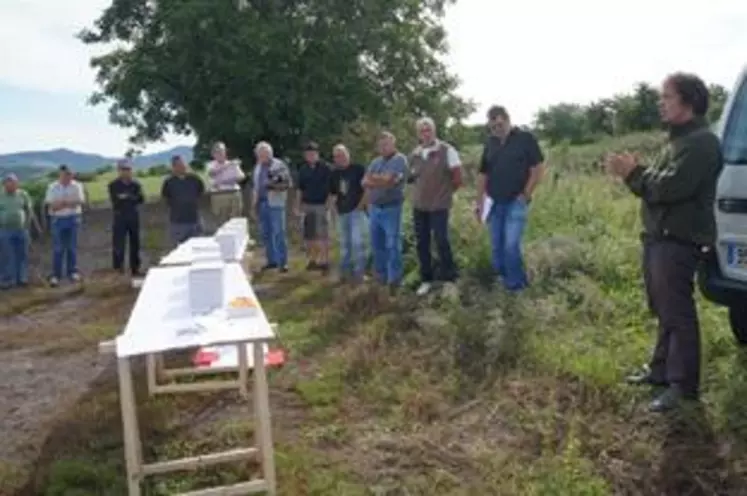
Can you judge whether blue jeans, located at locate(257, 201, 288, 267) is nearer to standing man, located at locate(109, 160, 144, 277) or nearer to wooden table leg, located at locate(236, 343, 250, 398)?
standing man, located at locate(109, 160, 144, 277)

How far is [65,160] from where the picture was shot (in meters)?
21.8

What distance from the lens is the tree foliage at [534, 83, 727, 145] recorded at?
142ft

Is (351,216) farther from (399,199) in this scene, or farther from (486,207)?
(486,207)

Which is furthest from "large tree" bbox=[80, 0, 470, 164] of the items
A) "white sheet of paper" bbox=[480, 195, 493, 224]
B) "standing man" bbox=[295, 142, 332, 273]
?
"white sheet of paper" bbox=[480, 195, 493, 224]

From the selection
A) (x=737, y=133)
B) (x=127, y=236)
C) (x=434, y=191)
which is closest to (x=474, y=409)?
(x=737, y=133)

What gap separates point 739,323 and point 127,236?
9.66 metres

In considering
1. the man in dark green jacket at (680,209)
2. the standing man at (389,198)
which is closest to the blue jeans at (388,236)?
the standing man at (389,198)

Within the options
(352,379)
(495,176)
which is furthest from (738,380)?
(495,176)

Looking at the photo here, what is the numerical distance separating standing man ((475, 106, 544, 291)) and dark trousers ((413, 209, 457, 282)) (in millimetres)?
747

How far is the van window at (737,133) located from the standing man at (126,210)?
29.7ft

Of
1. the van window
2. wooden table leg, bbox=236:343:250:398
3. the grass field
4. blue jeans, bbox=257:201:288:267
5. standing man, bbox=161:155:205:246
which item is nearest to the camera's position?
the grass field

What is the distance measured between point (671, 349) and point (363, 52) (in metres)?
21.8

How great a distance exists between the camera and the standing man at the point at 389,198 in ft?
30.8

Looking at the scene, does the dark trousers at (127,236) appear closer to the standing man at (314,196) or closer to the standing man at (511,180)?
the standing man at (314,196)
